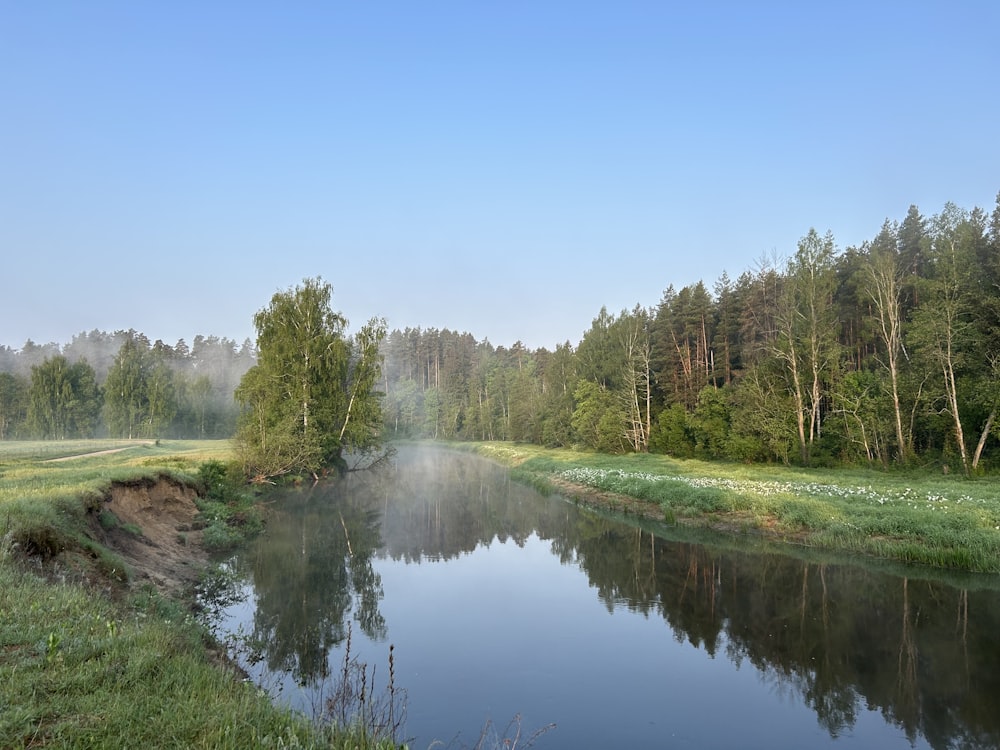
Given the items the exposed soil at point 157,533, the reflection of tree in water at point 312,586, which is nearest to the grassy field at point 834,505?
the reflection of tree in water at point 312,586

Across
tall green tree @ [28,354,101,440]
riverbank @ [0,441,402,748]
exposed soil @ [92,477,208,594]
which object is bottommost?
exposed soil @ [92,477,208,594]

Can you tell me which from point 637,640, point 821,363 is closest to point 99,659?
point 637,640

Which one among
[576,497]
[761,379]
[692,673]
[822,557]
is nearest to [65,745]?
[692,673]

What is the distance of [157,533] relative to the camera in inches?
714

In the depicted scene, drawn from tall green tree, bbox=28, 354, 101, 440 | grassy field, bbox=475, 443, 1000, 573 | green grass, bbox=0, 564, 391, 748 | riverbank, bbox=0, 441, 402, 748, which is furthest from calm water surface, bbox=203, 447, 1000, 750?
tall green tree, bbox=28, 354, 101, 440

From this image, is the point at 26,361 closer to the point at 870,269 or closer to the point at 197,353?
the point at 197,353

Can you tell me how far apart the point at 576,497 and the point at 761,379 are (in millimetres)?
18199

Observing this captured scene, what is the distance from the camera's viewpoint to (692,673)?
11000mm

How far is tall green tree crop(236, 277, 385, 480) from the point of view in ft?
121

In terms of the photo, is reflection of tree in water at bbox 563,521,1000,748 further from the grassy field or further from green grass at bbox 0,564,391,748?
green grass at bbox 0,564,391,748

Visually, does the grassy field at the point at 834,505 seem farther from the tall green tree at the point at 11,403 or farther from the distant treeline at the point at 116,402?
the tall green tree at the point at 11,403

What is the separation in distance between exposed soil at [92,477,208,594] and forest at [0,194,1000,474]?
88.7 feet

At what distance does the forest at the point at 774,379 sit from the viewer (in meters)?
30.7

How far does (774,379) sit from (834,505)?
2100 centimetres
